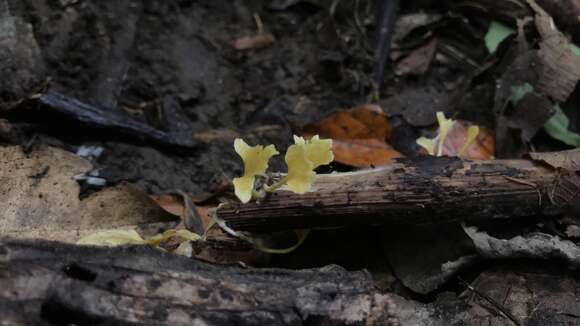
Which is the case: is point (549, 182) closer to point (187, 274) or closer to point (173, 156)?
point (187, 274)

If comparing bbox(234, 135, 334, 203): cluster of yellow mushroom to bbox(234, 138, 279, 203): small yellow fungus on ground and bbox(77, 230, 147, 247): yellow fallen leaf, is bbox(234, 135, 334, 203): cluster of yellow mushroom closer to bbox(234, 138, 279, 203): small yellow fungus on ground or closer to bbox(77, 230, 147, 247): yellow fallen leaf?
bbox(234, 138, 279, 203): small yellow fungus on ground

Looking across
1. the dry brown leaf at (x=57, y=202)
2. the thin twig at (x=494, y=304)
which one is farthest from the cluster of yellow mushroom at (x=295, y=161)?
the thin twig at (x=494, y=304)

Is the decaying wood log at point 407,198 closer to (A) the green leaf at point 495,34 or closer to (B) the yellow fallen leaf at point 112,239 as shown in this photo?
(B) the yellow fallen leaf at point 112,239

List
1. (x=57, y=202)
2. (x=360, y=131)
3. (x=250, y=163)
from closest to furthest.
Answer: (x=250, y=163)
(x=57, y=202)
(x=360, y=131)

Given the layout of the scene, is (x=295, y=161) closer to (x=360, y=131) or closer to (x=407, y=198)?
(x=407, y=198)

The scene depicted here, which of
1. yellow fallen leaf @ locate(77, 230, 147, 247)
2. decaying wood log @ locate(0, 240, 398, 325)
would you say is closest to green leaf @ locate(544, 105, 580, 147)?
decaying wood log @ locate(0, 240, 398, 325)

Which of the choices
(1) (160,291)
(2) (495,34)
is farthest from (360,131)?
(1) (160,291)
